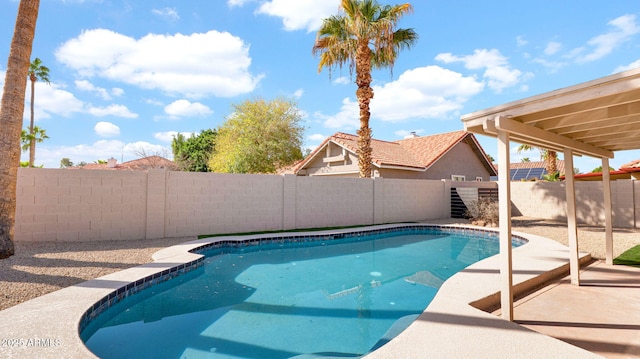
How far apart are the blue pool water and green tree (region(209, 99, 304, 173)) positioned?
49.4 ft

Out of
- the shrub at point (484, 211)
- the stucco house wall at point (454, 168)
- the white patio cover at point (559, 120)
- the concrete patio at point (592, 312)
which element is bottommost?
the concrete patio at point (592, 312)

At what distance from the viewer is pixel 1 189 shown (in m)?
7.54

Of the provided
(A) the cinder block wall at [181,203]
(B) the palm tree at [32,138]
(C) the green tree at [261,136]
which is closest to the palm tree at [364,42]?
(A) the cinder block wall at [181,203]

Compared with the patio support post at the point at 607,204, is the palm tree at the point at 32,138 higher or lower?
higher

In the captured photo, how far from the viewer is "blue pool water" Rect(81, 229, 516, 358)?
14.4ft

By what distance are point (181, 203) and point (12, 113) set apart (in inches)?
204

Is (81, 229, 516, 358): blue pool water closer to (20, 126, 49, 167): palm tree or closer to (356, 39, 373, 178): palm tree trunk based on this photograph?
(356, 39, 373, 178): palm tree trunk

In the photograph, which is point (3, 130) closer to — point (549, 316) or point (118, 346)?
point (118, 346)

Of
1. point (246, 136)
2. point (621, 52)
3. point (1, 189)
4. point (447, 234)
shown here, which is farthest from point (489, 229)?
point (246, 136)

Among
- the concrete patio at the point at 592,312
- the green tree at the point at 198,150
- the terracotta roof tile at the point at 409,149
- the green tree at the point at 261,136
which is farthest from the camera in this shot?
the green tree at the point at 198,150

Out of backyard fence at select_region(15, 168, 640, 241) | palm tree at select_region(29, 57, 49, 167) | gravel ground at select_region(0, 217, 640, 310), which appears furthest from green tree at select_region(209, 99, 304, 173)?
palm tree at select_region(29, 57, 49, 167)

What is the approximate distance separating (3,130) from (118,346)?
268 inches

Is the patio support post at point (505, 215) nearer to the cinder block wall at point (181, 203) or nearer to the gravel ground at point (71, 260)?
the gravel ground at point (71, 260)

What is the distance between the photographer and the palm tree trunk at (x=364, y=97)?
15.6 meters
